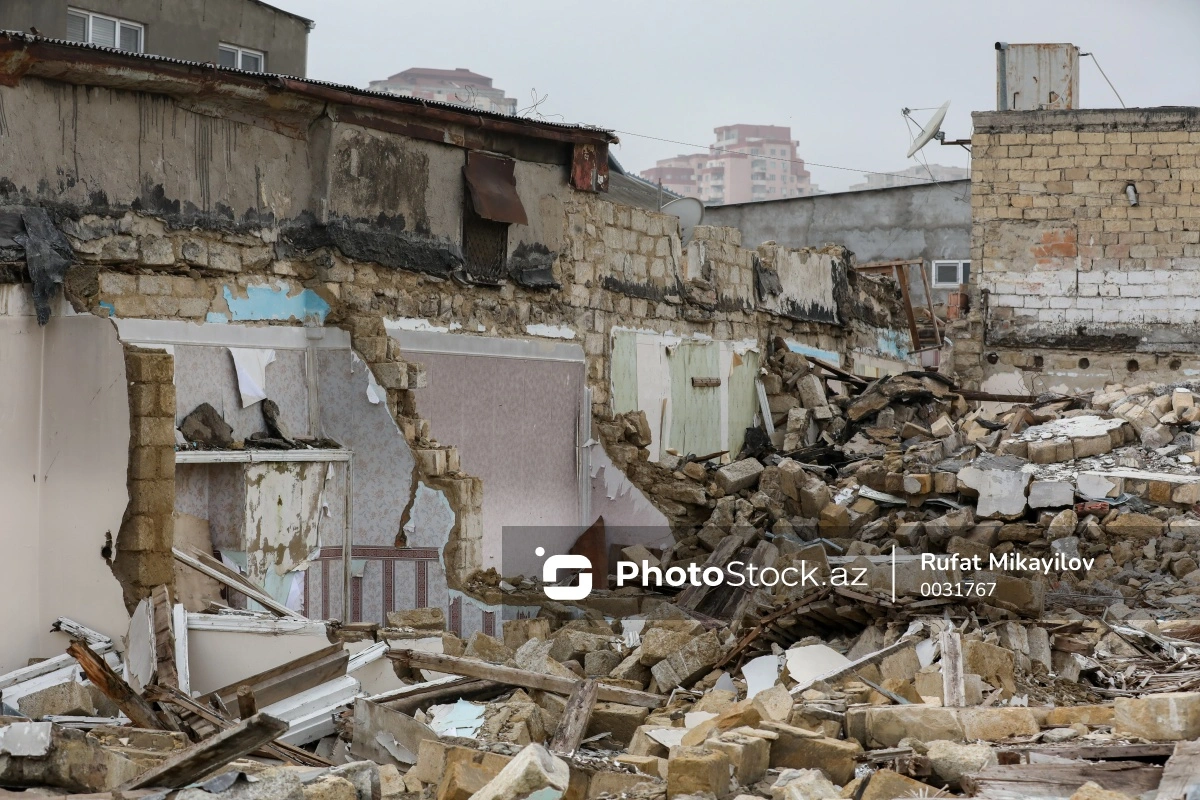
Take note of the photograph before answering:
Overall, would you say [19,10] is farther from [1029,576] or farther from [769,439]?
[1029,576]

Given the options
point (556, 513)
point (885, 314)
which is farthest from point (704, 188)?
point (556, 513)

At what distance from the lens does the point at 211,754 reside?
4.83 metres

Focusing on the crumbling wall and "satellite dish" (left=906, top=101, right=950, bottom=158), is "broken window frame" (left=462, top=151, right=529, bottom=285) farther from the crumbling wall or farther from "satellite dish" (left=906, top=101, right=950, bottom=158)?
"satellite dish" (left=906, top=101, right=950, bottom=158)

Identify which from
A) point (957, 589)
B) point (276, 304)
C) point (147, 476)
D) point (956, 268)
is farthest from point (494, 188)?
point (956, 268)

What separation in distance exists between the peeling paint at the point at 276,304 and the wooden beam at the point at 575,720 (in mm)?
3451

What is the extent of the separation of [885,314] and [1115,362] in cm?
319

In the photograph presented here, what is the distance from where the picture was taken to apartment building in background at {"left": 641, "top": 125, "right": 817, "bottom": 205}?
122812 millimetres

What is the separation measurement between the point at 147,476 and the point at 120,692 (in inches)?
56.1

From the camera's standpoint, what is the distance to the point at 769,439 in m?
15.0

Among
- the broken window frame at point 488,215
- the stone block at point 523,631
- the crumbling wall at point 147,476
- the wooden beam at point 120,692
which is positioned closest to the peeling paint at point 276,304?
the crumbling wall at point 147,476

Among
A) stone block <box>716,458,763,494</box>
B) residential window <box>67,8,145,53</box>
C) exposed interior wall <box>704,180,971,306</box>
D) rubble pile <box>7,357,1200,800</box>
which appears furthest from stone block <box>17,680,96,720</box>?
exposed interior wall <box>704,180,971,306</box>

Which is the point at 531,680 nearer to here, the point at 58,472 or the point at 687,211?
the point at 58,472

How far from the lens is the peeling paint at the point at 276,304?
874cm

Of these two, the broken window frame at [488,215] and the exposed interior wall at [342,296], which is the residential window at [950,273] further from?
the broken window frame at [488,215]
